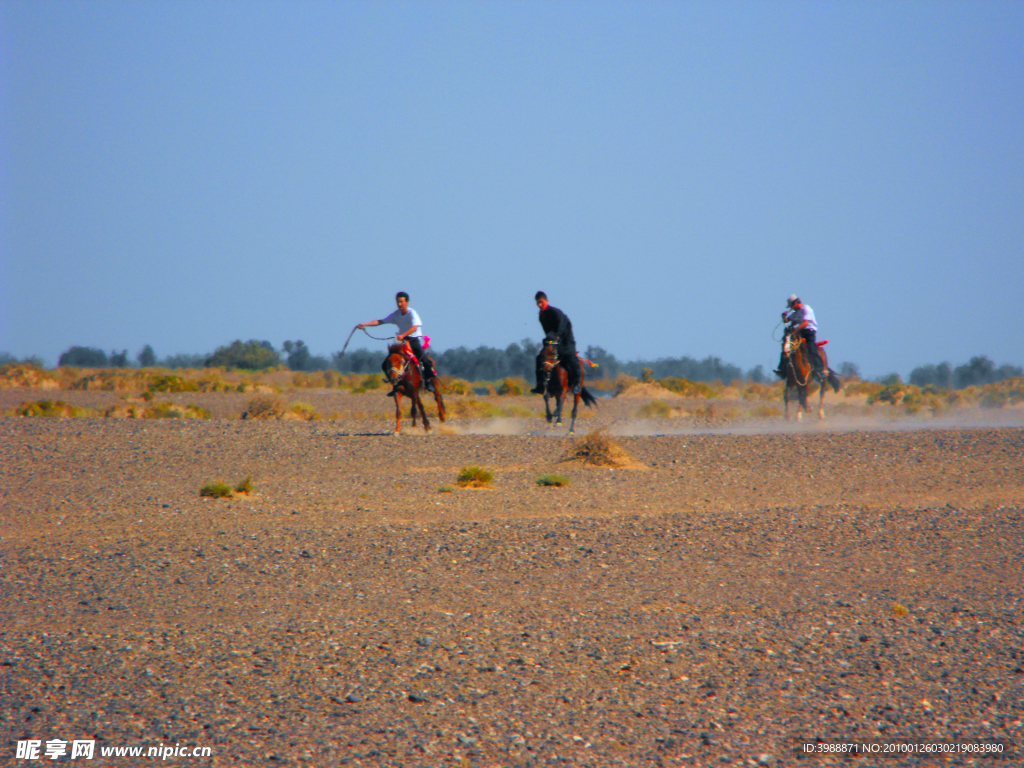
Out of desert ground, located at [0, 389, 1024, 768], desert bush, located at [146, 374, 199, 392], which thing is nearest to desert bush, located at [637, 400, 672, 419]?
desert ground, located at [0, 389, 1024, 768]

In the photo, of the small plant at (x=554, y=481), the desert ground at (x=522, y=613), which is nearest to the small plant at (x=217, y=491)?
the desert ground at (x=522, y=613)

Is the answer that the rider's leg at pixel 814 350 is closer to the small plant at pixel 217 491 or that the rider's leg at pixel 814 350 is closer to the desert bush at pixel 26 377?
the small plant at pixel 217 491

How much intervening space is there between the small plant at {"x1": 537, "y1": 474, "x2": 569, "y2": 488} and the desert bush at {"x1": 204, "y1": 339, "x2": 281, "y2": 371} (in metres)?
71.2

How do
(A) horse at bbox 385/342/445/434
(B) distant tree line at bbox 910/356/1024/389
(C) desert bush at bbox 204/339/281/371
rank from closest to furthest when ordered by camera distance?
(A) horse at bbox 385/342/445/434 < (B) distant tree line at bbox 910/356/1024/389 < (C) desert bush at bbox 204/339/281/371

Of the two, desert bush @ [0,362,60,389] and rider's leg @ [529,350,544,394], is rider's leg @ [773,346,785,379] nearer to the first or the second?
rider's leg @ [529,350,544,394]

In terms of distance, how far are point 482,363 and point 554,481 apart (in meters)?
Result: 79.7

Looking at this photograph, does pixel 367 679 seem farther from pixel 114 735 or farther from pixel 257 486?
pixel 257 486

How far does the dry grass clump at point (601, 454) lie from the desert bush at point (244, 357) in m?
69.6

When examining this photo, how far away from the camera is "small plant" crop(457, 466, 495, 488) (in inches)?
532

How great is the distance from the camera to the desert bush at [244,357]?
82.4m

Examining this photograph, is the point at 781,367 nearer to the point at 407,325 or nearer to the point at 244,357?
the point at 407,325

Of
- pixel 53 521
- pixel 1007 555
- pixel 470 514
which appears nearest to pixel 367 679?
pixel 470 514

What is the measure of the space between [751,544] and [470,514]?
370cm

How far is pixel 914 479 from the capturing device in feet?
45.4
